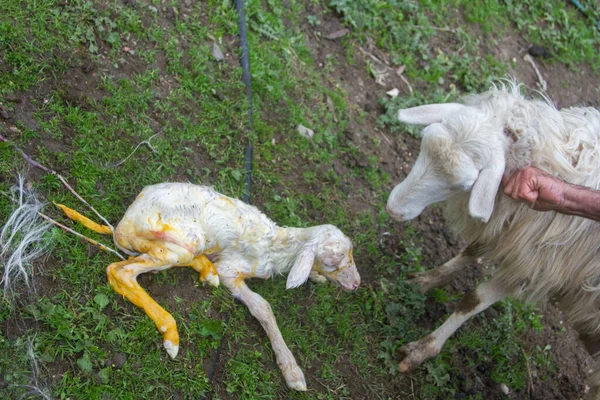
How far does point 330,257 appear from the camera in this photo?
11.8 feet

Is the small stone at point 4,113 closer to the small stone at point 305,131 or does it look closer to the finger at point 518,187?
the small stone at point 305,131

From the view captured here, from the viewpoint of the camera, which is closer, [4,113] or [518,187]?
[4,113]

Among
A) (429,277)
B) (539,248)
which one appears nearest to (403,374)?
(429,277)

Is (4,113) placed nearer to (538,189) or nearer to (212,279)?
(212,279)

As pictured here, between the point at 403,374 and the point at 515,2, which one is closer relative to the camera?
the point at 403,374

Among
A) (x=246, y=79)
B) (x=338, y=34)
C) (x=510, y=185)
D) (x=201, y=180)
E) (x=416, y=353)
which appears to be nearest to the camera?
(x=510, y=185)

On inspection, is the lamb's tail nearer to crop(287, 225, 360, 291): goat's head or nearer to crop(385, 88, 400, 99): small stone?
crop(287, 225, 360, 291): goat's head

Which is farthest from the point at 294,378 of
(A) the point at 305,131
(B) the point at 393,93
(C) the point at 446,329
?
(B) the point at 393,93

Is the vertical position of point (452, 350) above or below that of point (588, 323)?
below

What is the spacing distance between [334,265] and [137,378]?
50.0 inches

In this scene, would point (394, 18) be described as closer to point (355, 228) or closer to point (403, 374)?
point (355, 228)

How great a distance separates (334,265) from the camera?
12.0 feet

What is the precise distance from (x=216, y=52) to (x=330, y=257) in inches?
75.4

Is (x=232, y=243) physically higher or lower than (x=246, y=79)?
lower
